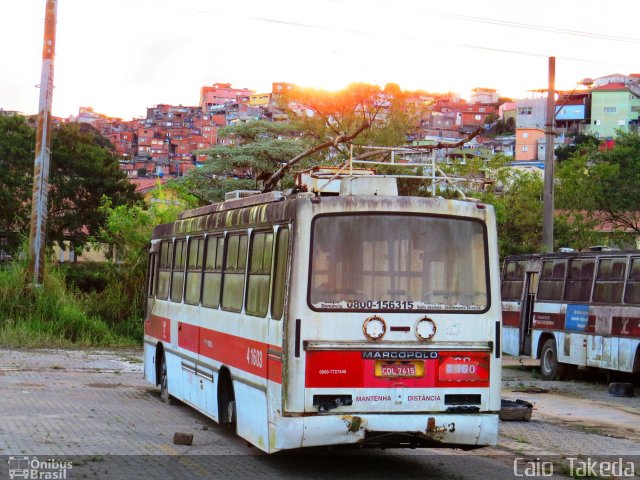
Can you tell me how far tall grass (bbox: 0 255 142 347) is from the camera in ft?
89.4

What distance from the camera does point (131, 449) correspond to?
11.8m

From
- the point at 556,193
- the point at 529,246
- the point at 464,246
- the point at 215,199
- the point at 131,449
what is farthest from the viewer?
the point at 215,199

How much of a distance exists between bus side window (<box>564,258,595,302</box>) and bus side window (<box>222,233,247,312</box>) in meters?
12.1

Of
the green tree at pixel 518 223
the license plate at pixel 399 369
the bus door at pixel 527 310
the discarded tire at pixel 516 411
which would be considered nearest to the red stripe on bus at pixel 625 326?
the bus door at pixel 527 310

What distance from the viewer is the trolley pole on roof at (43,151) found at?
28047 mm

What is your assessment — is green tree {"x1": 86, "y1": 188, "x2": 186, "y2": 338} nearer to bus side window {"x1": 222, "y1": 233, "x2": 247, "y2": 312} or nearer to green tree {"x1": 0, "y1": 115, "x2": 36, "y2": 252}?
bus side window {"x1": 222, "y1": 233, "x2": 247, "y2": 312}

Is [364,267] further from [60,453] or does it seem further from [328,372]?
[60,453]

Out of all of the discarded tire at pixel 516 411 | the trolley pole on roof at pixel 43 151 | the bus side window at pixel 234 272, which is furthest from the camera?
the trolley pole on roof at pixel 43 151

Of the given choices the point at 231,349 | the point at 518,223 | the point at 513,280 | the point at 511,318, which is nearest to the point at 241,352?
the point at 231,349

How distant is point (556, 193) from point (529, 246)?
1595 centimetres

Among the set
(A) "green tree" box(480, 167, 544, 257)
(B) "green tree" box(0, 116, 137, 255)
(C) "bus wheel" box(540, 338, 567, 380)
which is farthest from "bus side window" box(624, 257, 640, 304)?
(B) "green tree" box(0, 116, 137, 255)

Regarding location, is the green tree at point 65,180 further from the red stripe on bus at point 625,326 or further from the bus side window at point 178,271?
the bus side window at point 178,271

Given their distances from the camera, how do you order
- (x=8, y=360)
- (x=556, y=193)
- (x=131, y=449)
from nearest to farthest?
(x=131, y=449) < (x=8, y=360) < (x=556, y=193)

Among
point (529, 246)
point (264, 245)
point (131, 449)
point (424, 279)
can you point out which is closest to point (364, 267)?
point (424, 279)
